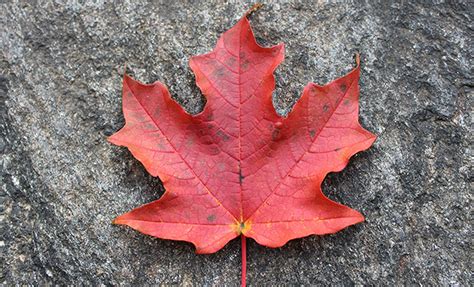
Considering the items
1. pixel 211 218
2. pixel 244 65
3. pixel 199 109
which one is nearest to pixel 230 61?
pixel 244 65

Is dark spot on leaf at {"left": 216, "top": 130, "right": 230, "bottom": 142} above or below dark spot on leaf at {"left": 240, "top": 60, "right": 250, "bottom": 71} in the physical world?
below

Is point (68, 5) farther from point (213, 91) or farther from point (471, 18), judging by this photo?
point (471, 18)

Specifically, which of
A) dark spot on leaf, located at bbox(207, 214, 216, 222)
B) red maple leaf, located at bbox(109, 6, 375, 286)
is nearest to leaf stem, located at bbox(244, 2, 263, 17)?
red maple leaf, located at bbox(109, 6, 375, 286)

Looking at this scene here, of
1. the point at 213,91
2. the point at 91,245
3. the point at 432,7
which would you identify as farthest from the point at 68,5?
the point at 432,7

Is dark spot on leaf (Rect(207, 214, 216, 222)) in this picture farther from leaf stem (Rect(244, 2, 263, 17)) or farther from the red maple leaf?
leaf stem (Rect(244, 2, 263, 17))

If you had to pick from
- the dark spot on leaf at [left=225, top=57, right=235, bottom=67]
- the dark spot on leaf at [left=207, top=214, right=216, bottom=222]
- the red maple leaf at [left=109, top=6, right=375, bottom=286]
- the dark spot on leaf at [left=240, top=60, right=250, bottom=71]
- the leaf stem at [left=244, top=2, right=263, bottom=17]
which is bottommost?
the dark spot on leaf at [left=207, top=214, right=216, bottom=222]

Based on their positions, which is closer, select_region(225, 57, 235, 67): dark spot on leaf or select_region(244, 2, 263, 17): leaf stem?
select_region(225, 57, 235, 67): dark spot on leaf
